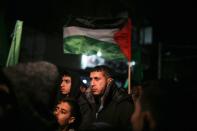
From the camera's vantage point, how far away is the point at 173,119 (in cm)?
337

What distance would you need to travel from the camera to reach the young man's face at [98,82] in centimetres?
661

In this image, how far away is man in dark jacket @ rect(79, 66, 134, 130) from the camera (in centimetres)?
619

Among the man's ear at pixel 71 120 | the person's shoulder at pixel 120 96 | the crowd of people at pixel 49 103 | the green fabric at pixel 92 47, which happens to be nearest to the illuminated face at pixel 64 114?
the man's ear at pixel 71 120

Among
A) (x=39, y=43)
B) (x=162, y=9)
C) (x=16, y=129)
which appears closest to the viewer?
(x=16, y=129)

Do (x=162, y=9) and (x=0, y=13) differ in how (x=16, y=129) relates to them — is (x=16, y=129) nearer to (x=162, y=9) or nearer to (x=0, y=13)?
(x=0, y=13)

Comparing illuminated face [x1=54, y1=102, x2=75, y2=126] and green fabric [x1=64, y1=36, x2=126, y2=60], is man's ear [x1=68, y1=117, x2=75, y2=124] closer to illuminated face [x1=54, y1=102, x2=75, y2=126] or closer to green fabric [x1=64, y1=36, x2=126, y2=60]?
illuminated face [x1=54, y1=102, x2=75, y2=126]

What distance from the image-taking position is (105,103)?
21.4 feet

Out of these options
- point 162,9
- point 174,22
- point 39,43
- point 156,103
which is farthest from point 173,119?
point 174,22

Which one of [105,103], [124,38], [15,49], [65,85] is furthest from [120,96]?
[124,38]

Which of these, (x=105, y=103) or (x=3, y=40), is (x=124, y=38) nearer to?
(x=105, y=103)

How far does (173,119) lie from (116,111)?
294 centimetres

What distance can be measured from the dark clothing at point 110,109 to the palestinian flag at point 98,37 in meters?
2.17

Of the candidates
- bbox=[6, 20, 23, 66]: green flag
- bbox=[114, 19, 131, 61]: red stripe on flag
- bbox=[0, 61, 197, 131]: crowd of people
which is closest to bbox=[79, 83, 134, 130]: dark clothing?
bbox=[6, 20, 23, 66]: green flag

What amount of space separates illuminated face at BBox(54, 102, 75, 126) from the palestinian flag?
3228 mm
